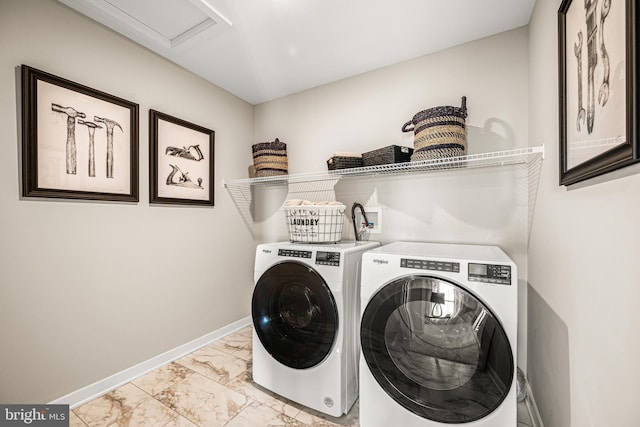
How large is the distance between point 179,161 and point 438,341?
7.03 ft

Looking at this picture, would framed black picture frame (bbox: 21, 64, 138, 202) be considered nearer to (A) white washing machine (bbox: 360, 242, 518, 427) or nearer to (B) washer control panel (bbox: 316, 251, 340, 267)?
(B) washer control panel (bbox: 316, 251, 340, 267)

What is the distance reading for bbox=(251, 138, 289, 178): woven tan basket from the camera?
229cm

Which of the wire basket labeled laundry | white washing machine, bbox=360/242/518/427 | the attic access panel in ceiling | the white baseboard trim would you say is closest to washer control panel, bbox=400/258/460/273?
white washing machine, bbox=360/242/518/427

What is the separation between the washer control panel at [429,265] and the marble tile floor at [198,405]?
939 mm

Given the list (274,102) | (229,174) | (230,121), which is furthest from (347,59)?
(229,174)

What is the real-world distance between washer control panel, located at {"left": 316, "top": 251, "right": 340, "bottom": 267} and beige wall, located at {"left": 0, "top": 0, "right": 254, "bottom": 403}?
1.28m

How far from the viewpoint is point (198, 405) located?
1522 millimetres

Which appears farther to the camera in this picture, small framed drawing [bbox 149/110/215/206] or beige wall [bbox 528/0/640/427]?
small framed drawing [bbox 149/110/215/206]

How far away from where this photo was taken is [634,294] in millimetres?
A: 573

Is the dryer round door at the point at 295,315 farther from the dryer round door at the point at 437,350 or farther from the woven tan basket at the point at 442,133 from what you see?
the woven tan basket at the point at 442,133

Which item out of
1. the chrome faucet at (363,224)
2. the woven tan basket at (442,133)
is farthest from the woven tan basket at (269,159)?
the woven tan basket at (442,133)

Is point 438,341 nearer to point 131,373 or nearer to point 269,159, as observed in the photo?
point 269,159

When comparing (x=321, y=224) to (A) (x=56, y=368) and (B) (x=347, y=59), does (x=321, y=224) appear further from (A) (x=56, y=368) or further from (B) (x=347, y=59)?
(A) (x=56, y=368)

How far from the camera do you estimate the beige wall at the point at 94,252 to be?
1320 mm
